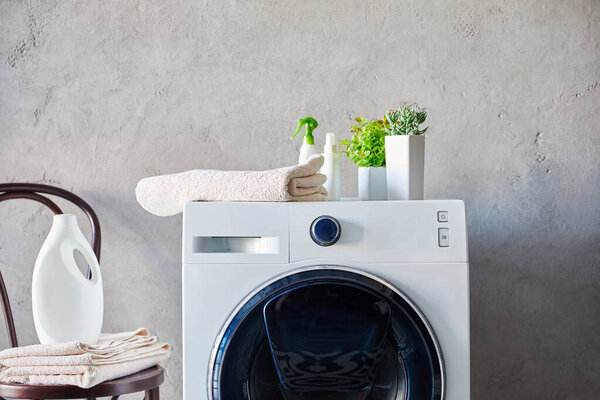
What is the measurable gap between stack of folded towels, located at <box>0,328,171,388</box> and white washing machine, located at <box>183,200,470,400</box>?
0.51 feet

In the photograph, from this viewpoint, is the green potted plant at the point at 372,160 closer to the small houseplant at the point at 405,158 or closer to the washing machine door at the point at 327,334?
the small houseplant at the point at 405,158

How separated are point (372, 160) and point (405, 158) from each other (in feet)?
0.41

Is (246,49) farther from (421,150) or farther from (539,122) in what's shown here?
(539,122)

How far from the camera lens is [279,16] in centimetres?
178

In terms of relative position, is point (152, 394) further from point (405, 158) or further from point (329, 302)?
point (405, 158)

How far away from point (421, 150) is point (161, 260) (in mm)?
847

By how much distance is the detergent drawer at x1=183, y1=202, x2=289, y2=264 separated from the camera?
1255mm

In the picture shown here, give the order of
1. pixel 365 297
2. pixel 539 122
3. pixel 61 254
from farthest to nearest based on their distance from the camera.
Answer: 1. pixel 539 122
2. pixel 61 254
3. pixel 365 297

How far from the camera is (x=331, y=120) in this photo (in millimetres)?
1771

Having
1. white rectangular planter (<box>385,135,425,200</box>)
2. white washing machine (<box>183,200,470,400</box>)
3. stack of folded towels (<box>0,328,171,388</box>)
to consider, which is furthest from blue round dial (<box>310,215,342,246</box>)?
stack of folded towels (<box>0,328,171,388</box>)

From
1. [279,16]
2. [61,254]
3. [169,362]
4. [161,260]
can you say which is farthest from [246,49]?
[169,362]

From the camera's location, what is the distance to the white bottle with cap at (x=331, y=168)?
1.48 m

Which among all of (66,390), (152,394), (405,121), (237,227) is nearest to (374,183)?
(405,121)

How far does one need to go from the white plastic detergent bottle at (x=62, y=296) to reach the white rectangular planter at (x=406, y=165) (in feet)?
2.31
